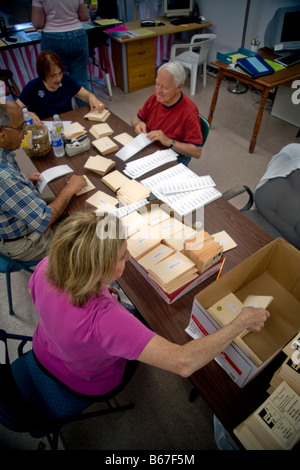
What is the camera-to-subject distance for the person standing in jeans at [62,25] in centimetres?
304

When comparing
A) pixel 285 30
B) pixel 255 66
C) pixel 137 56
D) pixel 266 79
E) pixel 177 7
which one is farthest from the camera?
pixel 177 7

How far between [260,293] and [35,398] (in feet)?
3.90

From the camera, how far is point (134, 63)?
460cm

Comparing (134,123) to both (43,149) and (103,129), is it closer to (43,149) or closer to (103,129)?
(103,129)

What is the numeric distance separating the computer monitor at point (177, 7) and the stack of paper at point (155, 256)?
5.26 m

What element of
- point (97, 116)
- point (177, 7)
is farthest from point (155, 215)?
point (177, 7)

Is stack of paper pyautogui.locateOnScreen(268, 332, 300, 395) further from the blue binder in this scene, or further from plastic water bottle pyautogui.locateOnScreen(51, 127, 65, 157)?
the blue binder

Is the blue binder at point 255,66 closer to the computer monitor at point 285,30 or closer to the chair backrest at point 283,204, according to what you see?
the computer monitor at point 285,30

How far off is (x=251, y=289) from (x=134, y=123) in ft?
5.93

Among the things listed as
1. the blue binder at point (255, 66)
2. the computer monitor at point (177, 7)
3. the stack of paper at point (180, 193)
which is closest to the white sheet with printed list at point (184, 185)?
the stack of paper at point (180, 193)

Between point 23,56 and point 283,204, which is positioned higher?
point 23,56

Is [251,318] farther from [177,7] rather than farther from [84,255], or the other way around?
[177,7]
